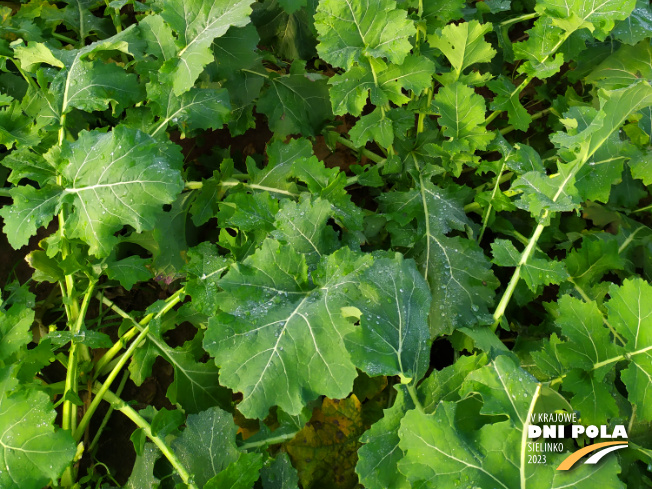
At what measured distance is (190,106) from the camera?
2.09 meters

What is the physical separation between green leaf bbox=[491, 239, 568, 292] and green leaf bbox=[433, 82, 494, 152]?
47cm

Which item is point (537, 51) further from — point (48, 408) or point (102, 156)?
point (48, 408)

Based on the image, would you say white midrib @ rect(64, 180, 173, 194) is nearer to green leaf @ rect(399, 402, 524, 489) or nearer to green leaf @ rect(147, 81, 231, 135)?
green leaf @ rect(147, 81, 231, 135)

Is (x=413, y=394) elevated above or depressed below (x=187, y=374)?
above

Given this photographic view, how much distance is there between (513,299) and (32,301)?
2.08m

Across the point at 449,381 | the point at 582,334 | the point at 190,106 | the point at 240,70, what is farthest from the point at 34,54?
the point at 582,334

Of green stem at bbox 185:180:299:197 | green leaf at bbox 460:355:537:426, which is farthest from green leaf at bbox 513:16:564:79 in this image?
green leaf at bbox 460:355:537:426

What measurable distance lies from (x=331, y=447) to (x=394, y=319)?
786 mm

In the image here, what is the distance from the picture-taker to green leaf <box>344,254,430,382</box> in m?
1.53

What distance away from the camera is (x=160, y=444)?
5.97 feet

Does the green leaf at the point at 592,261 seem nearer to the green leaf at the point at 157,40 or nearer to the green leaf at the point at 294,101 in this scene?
the green leaf at the point at 294,101

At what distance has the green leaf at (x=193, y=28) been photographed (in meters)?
1.92

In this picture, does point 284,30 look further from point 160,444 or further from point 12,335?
point 160,444

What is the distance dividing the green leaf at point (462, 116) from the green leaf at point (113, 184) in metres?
1.08
